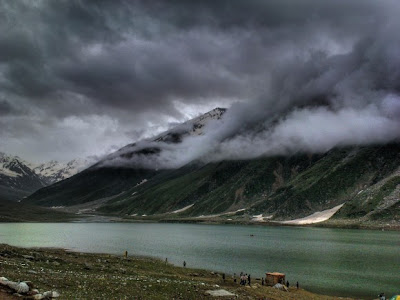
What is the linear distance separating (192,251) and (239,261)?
74.3 feet

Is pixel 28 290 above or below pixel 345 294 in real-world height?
above

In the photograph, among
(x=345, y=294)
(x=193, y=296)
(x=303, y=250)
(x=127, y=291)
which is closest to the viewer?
(x=127, y=291)

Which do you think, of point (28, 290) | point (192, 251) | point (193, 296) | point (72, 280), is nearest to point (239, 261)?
point (192, 251)

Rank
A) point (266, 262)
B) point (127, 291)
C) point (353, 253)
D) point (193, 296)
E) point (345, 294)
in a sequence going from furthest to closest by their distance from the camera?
point (353, 253)
point (266, 262)
point (345, 294)
point (193, 296)
point (127, 291)

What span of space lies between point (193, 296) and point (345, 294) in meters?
29.3

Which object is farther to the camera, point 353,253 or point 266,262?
point 353,253

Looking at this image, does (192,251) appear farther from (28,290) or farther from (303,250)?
(28,290)

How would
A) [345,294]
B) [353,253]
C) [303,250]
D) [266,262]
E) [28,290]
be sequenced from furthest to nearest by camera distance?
1. [303,250]
2. [353,253]
3. [266,262]
4. [345,294]
5. [28,290]

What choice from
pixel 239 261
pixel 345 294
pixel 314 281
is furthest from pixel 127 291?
pixel 239 261

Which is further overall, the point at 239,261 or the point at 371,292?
the point at 239,261

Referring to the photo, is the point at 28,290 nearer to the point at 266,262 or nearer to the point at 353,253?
the point at 266,262

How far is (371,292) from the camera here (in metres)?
57.9

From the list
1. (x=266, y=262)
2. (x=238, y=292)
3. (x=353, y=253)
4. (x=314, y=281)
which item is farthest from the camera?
(x=353, y=253)

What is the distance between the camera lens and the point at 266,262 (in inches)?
3401
